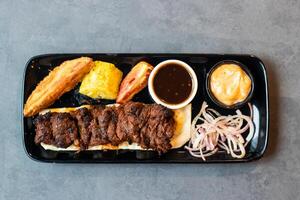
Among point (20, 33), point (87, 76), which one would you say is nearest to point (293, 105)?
point (87, 76)

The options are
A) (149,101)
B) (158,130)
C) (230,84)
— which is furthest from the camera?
(149,101)

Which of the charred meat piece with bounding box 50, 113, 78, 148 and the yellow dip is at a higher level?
the yellow dip

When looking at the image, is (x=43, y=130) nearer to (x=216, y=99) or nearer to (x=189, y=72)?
(x=189, y=72)

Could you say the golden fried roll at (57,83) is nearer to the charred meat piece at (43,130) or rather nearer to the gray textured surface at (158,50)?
the charred meat piece at (43,130)

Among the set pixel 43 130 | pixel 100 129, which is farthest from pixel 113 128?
pixel 43 130

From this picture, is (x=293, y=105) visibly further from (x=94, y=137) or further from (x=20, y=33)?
(x=20, y=33)

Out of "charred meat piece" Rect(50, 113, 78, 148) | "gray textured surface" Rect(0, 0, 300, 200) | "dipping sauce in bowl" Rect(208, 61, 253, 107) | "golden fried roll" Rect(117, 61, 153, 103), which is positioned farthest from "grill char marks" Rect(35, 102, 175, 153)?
"dipping sauce in bowl" Rect(208, 61, 253, 107)

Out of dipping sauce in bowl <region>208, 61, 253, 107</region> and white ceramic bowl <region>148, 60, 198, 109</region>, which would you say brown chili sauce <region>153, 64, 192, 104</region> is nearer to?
white ceramic bowl <region>148, 60, 198, 109</region>
